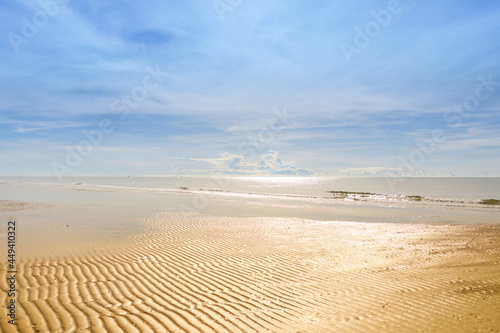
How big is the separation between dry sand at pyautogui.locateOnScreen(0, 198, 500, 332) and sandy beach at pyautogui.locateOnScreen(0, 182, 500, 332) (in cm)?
3

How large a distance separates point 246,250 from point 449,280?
651 cm

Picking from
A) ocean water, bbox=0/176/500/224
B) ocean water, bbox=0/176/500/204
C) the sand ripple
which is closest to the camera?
the sand ripple

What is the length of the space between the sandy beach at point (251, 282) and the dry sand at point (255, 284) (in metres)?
0.03

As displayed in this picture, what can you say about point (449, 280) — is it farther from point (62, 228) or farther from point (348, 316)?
point (62, 228)

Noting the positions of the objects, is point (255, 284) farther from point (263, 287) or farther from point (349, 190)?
point (349, 190)

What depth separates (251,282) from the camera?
25.7 ft

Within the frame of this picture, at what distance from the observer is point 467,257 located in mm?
10695

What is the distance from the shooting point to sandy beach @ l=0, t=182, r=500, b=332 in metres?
5.53

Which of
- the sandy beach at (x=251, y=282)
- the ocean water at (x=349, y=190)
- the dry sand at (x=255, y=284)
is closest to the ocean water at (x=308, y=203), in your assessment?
the ocean water at (x=349, y=190)

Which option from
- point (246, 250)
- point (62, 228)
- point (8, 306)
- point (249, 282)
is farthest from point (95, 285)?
point (62, 228)

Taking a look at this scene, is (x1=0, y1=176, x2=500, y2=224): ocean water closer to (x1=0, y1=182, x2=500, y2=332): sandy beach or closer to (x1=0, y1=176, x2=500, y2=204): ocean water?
(x1=0, y1=176, x2=500, y2=204): ocean water

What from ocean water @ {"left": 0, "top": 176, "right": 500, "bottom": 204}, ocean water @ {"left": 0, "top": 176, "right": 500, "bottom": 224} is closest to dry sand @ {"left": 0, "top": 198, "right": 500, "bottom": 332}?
ocean water @ {"left": 0, "top": 176, "right": 500, "bottom": 224}

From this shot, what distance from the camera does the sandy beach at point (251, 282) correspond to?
5527mm

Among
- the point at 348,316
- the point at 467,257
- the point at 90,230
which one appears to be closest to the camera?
the point at 348,316
